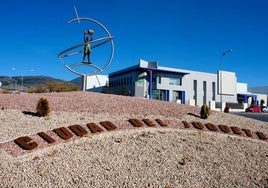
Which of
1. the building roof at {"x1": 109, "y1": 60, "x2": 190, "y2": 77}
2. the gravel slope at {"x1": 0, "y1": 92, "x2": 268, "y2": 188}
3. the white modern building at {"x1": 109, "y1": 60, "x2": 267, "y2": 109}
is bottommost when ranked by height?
the gravel slope at {"x1": 0, "y1": 92, "x2": 268, "y2": 188}

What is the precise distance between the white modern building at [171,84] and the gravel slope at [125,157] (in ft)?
130

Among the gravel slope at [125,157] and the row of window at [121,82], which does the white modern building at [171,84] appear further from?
the gravel slope at [125,157]

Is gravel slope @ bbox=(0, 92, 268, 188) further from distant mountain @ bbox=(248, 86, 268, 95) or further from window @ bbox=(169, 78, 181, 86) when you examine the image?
distant mountain @ bbox=(248, 86, 268, 95)

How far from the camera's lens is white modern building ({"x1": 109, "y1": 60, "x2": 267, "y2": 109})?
2219 inches

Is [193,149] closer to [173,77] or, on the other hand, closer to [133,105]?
[133,105]

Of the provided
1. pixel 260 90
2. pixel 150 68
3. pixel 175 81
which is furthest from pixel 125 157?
pixel 260 90

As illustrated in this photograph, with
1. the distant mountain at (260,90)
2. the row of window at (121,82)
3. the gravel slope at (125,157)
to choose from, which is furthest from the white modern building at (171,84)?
the gravel slope at (125,157)

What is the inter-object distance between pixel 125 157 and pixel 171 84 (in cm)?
5206

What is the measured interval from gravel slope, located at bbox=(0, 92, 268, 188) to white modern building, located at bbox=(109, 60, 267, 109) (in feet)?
130

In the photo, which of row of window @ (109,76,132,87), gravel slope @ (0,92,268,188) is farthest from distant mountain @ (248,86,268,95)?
gravel slope @ (0,92,268,188)

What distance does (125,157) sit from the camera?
27.9 ft

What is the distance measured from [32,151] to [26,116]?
3483mm

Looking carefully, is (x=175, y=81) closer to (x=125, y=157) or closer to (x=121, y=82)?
(x=121, y=82)

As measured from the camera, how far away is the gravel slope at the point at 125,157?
7152 mm
